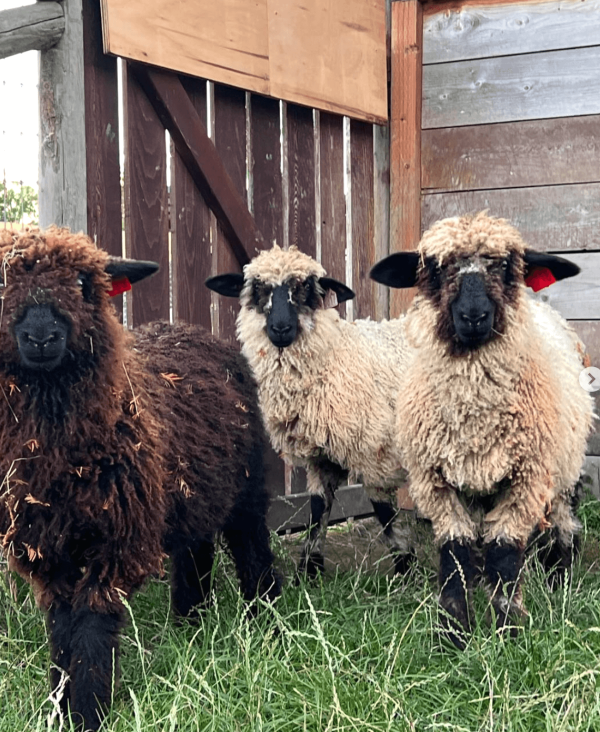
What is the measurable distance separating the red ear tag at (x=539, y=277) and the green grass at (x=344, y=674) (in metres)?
1.38

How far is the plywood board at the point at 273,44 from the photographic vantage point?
5102 mm

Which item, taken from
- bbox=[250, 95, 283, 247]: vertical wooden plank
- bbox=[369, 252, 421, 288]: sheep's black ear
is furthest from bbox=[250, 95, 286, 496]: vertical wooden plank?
bbox=[369, 252, 421, 288]: sheep's black ear

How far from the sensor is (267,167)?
6316mm

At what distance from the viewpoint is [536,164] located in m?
6.82

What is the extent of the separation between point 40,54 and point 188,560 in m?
2.66

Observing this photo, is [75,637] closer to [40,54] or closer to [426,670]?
[426,670]

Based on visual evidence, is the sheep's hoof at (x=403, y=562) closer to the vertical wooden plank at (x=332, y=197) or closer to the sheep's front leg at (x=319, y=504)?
the sheep's front leg at (x=319, y=504)

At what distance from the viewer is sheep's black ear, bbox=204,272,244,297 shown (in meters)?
5.54

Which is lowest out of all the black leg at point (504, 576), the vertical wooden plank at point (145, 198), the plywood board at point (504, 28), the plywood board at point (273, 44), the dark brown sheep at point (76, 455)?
the black leg at point (504, 576)

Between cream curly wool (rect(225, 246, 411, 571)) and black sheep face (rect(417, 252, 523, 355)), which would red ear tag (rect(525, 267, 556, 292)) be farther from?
cream curly wool (rect(225, 246, 411, 571))

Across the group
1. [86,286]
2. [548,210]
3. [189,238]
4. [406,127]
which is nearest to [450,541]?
[86,286]

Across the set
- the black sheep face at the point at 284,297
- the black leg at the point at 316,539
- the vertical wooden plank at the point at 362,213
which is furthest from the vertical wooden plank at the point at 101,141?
the vertical wooden plank at the point at 362,213

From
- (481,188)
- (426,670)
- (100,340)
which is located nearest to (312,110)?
(481,188)

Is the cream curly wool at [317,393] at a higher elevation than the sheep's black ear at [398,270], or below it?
below
